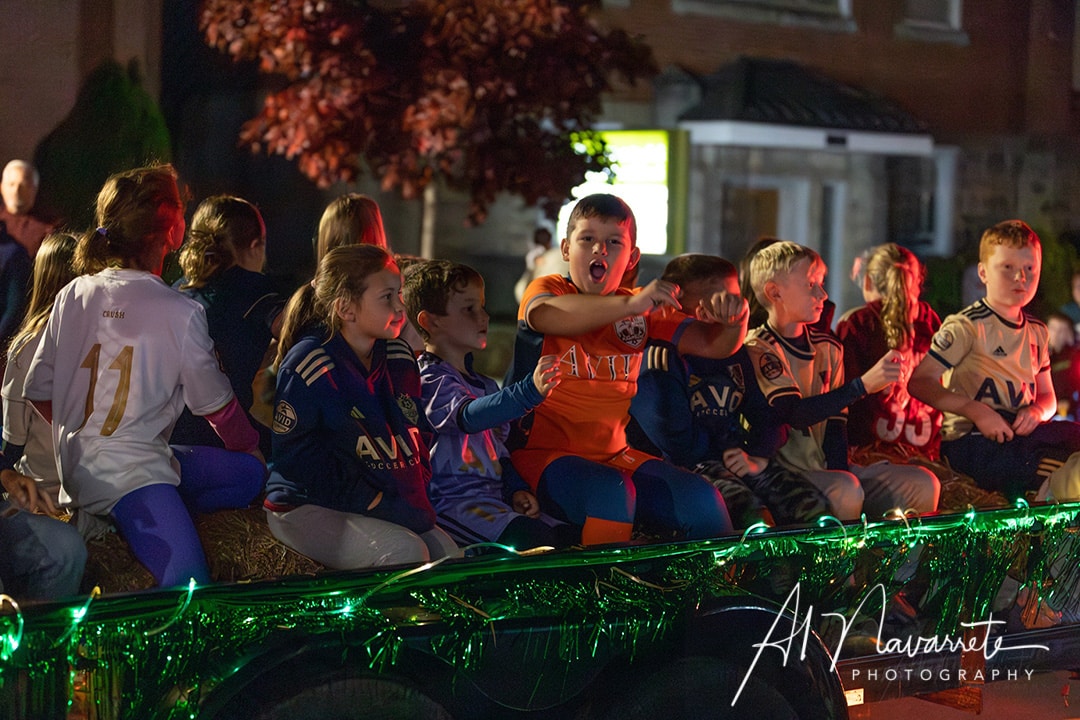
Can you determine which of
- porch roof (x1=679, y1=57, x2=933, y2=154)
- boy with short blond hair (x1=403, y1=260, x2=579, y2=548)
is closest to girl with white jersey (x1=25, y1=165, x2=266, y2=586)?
boy with short blond hair (x1=403, y1=260, x2=579, y2=548)

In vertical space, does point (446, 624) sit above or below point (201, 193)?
below

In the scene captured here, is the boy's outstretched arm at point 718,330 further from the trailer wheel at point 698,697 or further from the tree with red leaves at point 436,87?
the trailer wheel at point 698,697

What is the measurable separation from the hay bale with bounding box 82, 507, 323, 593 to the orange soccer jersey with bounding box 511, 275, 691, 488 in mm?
703

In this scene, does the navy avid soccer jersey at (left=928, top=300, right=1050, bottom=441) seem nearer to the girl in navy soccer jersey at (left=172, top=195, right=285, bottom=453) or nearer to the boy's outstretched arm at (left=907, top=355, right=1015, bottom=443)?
the boy's outstretched arm at (left=907, top=355, right=1015, bottom=443)

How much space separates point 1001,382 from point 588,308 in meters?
1.68

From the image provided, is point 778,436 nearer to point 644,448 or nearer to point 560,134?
point 644,448

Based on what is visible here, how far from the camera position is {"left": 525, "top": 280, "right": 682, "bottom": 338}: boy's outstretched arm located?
3.09 m

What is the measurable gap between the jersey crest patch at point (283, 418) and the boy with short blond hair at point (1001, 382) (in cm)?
212

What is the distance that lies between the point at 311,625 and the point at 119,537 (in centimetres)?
58

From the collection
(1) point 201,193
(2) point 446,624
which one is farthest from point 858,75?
(2) point 446,624

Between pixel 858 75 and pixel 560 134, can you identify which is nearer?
pixel 560 134

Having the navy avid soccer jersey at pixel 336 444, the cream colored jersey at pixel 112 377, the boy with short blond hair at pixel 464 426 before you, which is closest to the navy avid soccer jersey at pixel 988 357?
the boy with short blond hair at pixel 464 426

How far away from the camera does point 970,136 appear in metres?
4.64

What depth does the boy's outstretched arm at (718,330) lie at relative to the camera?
11.5 ft
